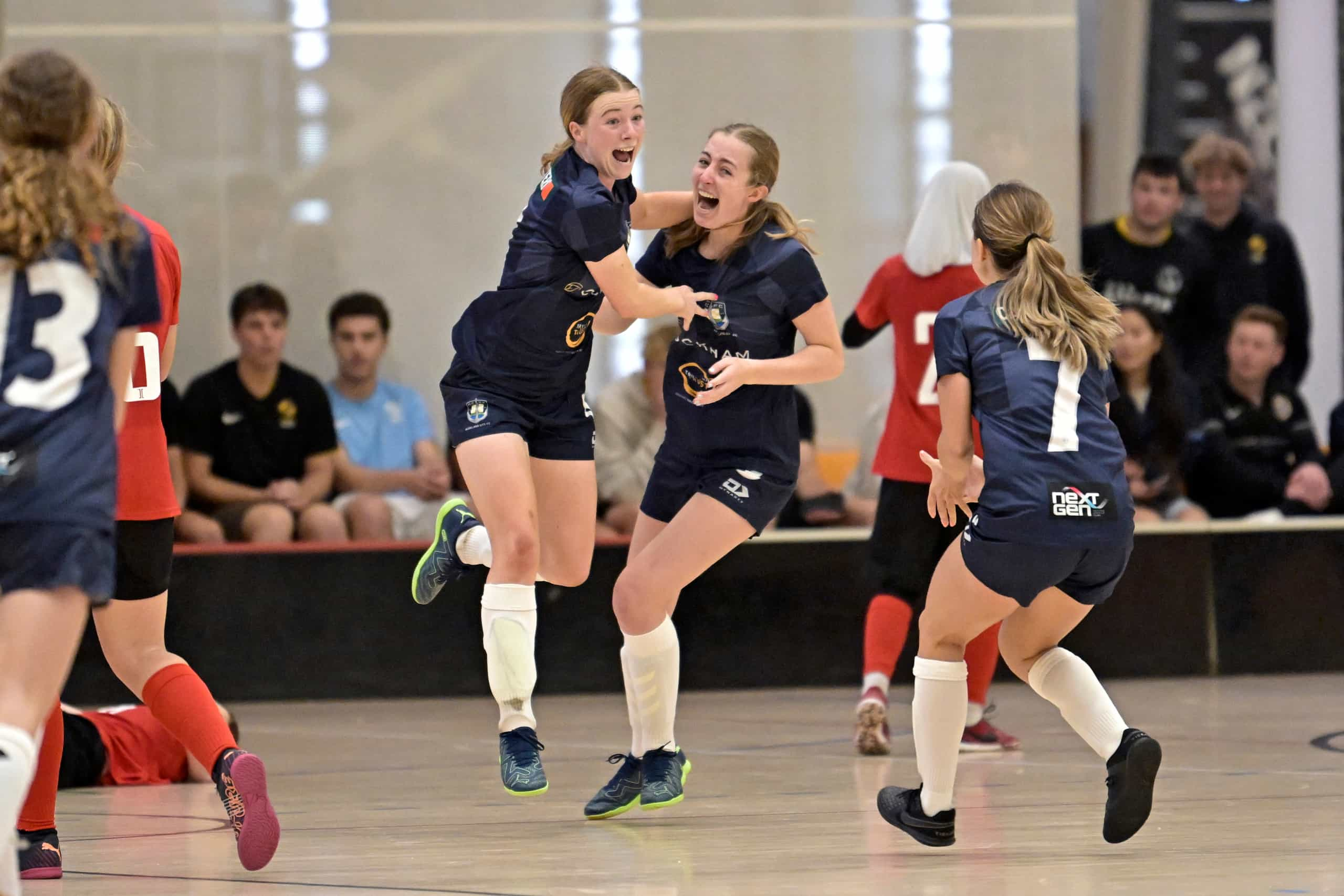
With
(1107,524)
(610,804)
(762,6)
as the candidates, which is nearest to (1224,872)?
(1107,524)

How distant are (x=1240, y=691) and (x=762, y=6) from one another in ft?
11.6

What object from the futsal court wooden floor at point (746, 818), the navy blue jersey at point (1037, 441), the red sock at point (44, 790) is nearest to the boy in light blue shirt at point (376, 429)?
the futsal court wooden floor at point (746, 818)

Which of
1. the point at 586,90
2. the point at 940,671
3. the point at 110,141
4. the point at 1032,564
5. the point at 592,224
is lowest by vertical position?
the point at 940,671

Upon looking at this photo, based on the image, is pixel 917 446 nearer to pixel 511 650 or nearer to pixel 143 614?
pixel 511 650

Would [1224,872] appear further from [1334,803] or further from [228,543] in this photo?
[228,543]

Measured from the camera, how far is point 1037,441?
135 inches

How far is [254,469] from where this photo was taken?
6875 mm

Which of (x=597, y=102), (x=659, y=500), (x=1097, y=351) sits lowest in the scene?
(x=659, y=500)

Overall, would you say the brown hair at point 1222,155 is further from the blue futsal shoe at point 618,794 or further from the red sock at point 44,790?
the red sock at point 44,790

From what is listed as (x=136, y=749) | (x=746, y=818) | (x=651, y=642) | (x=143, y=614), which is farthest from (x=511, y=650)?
(x=136, y=749)

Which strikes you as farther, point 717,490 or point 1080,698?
point 717,490

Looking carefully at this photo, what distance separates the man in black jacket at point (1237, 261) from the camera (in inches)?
297

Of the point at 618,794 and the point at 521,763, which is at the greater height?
the point at 521,763

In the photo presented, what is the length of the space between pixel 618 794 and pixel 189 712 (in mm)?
1087
